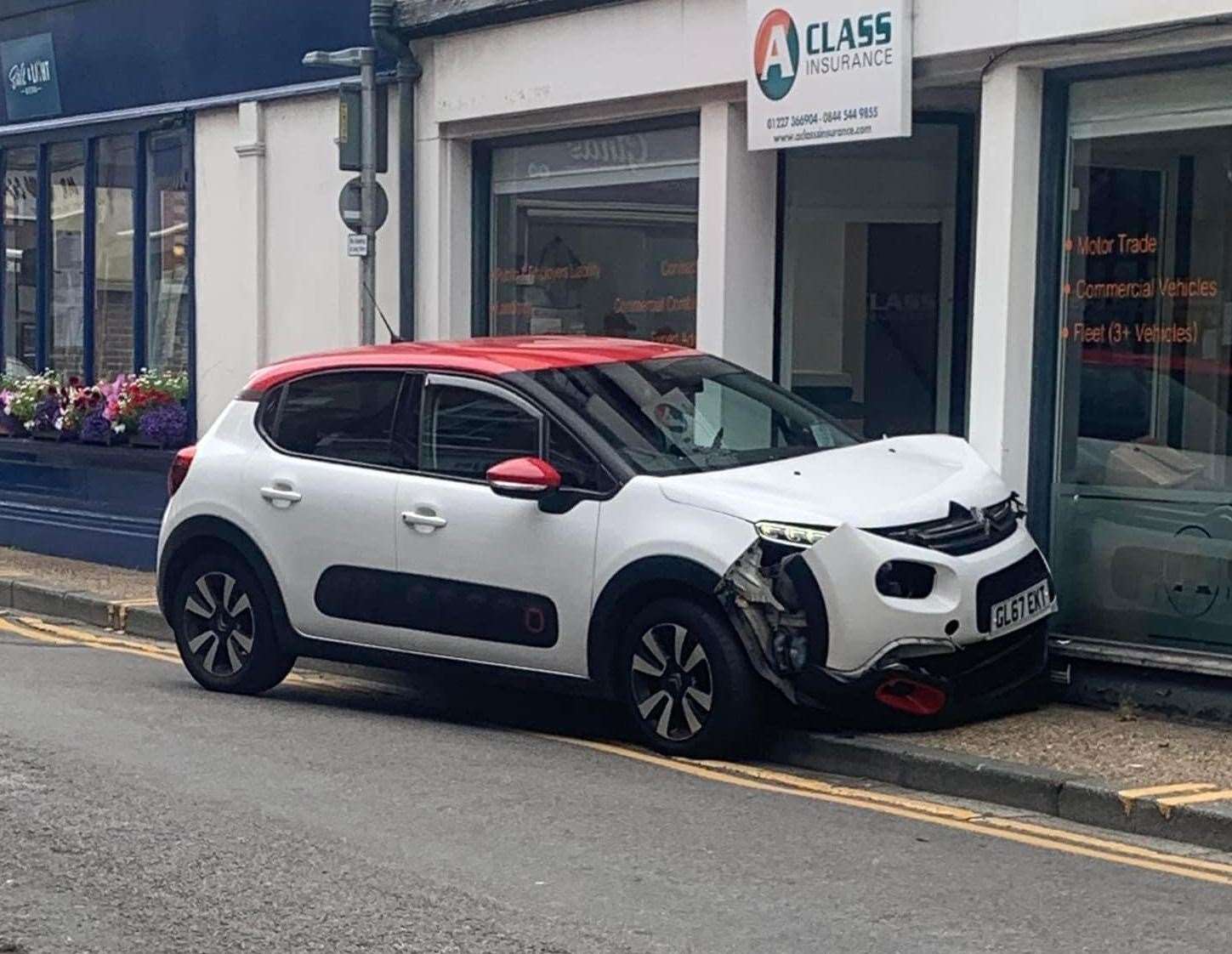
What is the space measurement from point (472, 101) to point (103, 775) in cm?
696

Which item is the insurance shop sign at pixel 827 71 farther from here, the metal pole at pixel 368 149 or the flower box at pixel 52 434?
the flower box at pixel 52 434

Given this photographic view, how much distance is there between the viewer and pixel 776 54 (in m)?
11.5

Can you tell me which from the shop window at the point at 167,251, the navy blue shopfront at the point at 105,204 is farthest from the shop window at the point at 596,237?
the shop window at the point at 167,251

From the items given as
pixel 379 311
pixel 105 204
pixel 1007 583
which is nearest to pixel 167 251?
pixel 105 204

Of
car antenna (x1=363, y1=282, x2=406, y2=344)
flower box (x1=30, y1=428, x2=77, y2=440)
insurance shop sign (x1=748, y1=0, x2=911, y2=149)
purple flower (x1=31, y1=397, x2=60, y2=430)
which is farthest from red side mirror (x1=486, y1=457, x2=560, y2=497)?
purple flower (x1=31, y1=397, x2=60, y2=430)

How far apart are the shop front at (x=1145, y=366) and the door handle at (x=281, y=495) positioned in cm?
381

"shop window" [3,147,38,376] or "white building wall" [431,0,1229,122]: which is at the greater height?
"white building wall" [431,0,1229,122]

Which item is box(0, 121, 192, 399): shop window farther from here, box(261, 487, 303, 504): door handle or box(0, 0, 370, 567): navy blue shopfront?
box(261, 487, 303, 504): door handle

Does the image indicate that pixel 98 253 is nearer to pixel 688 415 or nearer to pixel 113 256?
pixel 113 256

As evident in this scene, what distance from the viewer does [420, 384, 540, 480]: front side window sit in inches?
369

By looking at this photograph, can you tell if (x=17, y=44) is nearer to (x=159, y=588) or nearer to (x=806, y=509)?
(x=159, y=588)

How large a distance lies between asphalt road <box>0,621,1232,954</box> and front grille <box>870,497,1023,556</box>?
1.21 metres

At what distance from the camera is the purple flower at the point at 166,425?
53.3ft

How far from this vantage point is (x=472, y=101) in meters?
14.0
